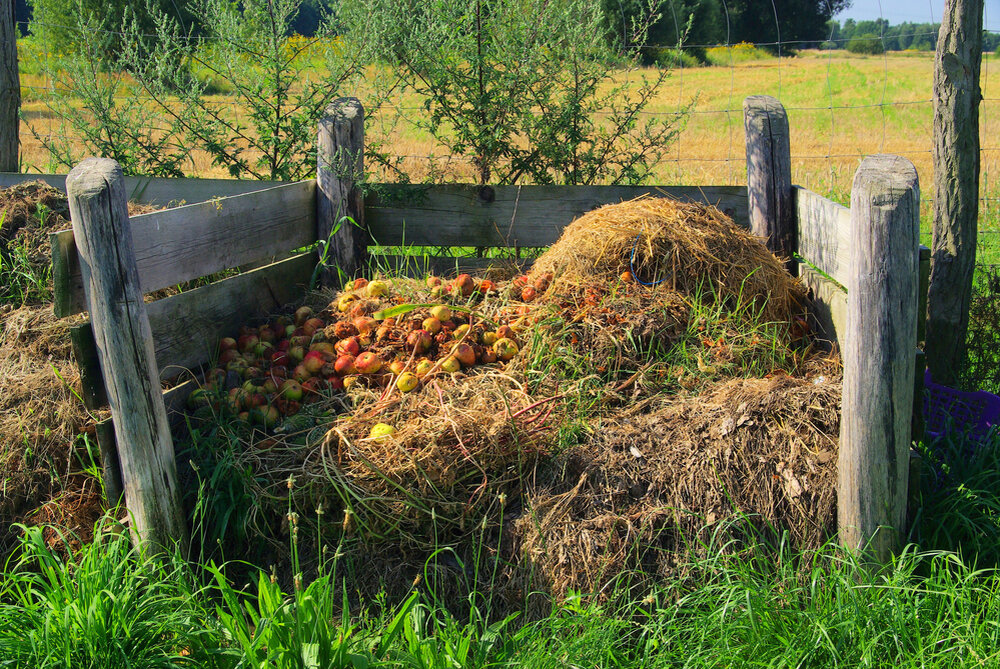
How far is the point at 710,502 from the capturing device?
289 cm

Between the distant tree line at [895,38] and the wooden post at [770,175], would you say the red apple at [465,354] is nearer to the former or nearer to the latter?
the wooden post at [770,175]

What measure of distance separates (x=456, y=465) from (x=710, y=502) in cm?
100

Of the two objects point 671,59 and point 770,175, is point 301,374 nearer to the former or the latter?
point 770,175

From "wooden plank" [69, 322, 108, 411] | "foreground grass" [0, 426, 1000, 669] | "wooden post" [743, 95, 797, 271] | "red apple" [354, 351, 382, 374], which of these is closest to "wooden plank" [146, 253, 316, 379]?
"wooden plank" [69, 322, 108, 411]

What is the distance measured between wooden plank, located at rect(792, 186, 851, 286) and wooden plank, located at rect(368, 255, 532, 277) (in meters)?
1.55

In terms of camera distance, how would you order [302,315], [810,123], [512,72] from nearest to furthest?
[302,315], [512,72], [810,123]

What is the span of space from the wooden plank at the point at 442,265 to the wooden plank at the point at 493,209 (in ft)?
0.33

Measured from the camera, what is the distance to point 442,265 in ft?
15.2

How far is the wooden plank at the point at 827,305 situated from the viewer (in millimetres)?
3477

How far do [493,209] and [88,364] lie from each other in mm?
2426

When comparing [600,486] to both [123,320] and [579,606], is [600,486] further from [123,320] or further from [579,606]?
[123,320]

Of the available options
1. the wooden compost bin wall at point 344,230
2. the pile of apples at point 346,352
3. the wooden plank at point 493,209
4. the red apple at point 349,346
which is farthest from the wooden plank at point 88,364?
the wooden plank at point 493,209

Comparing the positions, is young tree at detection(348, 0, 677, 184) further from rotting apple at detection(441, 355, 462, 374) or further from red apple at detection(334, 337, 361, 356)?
rotting apple at detection(441, 355, 462, 374)

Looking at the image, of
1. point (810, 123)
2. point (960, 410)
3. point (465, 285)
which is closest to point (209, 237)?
point (465, 285)
